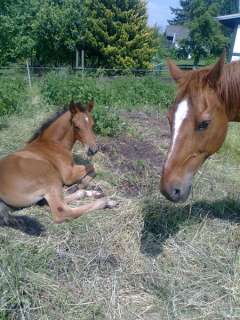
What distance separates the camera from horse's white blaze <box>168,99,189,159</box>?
2645 millimetres

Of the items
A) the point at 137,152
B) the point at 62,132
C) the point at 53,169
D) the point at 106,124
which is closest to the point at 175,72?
the point at 53,169

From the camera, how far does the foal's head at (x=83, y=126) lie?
4.66 meters

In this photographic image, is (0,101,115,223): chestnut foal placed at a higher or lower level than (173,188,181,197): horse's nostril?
lower

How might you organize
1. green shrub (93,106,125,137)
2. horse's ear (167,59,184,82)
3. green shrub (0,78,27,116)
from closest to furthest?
horse's ear (167,59,184,82) < green shrub (93,106,125,137) < green shrub (0,78,27,116)

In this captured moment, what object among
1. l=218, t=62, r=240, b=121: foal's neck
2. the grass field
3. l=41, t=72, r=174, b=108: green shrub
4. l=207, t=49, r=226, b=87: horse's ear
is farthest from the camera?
l=41, t=72, r=174, b=108: green shrub

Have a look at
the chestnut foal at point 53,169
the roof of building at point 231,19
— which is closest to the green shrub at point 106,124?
the chestnut foal at point 53,169

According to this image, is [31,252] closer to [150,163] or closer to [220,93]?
[220,93]

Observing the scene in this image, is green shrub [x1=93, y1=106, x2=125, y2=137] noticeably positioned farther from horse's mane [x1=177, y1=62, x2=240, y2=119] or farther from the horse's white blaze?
the horse's white blaze

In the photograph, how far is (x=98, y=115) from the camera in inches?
258

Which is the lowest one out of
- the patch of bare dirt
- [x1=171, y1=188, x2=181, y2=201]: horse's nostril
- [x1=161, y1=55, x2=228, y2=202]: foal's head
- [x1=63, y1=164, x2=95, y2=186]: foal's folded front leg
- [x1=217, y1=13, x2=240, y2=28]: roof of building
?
the patch of bare dirt

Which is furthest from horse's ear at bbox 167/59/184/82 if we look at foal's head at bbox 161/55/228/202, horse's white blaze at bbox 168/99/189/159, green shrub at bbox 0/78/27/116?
green shrub at bbox 0/78/27/116

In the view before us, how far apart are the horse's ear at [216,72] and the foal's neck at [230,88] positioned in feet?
0.35

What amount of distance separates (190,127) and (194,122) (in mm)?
45

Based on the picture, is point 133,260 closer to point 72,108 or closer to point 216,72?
point 216,72
